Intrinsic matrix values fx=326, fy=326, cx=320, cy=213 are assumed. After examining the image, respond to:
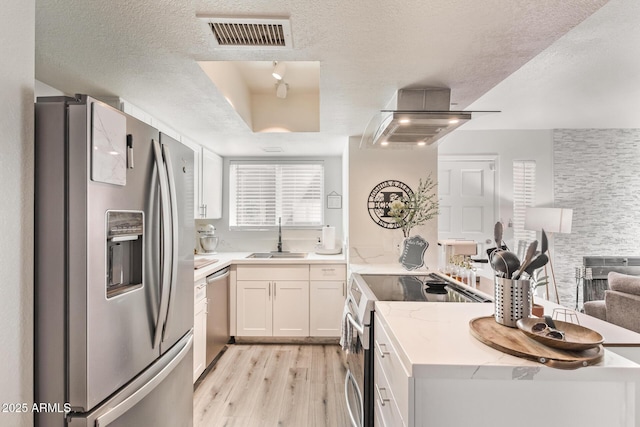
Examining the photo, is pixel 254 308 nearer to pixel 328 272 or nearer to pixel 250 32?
pixel 328 272

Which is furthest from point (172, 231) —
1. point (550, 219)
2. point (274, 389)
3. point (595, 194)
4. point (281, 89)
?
point (595, 194)

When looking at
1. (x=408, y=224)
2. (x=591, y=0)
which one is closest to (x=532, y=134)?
(x=408, y=224)

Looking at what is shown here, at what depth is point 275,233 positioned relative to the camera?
4.23 meters

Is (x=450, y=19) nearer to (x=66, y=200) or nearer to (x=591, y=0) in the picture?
(x=591, y=0)

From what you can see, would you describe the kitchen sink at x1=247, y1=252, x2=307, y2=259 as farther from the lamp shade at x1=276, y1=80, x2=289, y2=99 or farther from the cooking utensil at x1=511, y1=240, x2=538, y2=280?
the cooking utensil at x1=511, y1=240, x2=538, y2=280

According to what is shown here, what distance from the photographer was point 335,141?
3357 mm

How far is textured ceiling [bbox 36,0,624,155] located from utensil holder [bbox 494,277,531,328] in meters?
1.00

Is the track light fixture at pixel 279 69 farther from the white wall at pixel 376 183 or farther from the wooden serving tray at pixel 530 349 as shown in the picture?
the wooden serving tray at pixel 530 349

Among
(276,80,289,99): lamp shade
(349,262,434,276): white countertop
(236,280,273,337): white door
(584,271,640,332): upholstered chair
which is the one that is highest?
(276,80,289,99): lamp shade

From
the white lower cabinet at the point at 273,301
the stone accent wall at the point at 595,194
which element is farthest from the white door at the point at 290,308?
the stone accent wall at the point at 595,194

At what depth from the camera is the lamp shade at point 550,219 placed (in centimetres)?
363

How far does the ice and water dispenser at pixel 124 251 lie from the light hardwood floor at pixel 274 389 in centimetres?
136

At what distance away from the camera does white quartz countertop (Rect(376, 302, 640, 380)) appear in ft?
3.09

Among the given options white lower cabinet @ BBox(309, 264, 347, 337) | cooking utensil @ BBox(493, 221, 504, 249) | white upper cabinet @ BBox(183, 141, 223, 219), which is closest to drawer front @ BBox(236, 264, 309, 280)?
white lower cabinet @ BBox(309, 264, 347, 337)
